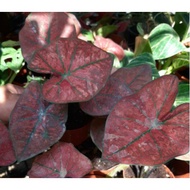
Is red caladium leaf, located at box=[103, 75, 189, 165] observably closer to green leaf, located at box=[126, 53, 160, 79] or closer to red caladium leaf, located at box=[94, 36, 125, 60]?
green leaf, located at box=[126, 53, 160, 79]

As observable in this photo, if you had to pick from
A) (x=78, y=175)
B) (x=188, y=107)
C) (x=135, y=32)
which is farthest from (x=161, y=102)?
(x=135, y=32)

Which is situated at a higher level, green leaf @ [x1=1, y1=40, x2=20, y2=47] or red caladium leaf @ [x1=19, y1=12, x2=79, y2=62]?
red caladium leaf @ [x1=19, y1=12, x2=79, y2=62]

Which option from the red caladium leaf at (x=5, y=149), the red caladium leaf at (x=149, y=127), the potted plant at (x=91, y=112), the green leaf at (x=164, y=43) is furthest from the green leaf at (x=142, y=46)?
the red caladium leaf at (x=5, y=149)

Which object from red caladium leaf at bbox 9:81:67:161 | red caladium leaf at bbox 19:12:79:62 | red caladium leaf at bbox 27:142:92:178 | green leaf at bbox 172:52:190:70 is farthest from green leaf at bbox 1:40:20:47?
green leaf at bbox 172:52:190:70

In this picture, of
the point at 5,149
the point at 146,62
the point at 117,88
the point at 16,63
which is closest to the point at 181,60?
the point at 146,62

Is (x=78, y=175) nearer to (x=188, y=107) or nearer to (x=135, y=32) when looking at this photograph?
(x=188, y=107)

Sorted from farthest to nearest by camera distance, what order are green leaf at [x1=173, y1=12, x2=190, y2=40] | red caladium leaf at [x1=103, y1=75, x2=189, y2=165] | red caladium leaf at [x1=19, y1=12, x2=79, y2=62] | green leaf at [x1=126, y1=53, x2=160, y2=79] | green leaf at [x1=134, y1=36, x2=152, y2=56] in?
1. green leaf at [x1=173, y1=12, x2=190, y2=40]
2. green leaf at [x1=134, y1=36, x2=152, y2=56]
3. green leaf at [x1=126, y1=53, x2=160, y2=79]
4. red caladium leaf at [x1=19, y1=12, x2=79, y2=62]
5. red caladium leaf at [x1=103, y1=75, x2=189, y2=165]

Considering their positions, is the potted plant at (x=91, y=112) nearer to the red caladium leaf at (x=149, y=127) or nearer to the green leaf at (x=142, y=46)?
the red caladium leaf at (x=149, y=127)
